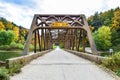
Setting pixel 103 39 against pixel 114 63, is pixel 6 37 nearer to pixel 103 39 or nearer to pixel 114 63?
pixel 103 39

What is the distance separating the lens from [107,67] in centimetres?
1304

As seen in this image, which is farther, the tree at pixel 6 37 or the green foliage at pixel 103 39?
the tree at pixel 6 37

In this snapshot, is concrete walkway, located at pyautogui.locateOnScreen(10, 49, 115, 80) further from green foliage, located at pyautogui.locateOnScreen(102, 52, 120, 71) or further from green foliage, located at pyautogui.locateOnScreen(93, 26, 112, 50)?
green foliage, located at pyautogui.locateOnScreen(93, 26, 112, 50)

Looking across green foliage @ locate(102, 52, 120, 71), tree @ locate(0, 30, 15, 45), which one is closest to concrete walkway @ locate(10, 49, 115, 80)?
green foliage @ locate(102, 52, 120, 71)

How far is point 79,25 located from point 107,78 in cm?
1852

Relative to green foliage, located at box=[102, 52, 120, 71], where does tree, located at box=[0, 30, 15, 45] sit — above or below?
above

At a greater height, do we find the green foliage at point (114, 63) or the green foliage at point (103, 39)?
the green foliage at point (103, 39)

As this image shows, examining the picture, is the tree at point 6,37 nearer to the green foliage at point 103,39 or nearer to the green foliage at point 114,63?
the green foliage at point 103,39

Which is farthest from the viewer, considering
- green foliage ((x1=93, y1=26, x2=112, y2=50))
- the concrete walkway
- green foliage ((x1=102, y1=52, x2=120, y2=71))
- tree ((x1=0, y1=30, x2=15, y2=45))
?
tree ((x1=0, y1=30, x2=15, y2=45))

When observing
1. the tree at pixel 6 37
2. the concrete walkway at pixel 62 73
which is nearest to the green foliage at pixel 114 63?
the concrete walkway at pixel 62 73

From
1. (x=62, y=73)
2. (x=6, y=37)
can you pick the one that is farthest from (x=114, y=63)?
(x=6, y=37)

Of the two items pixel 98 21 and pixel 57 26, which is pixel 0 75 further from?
pixel 98 21

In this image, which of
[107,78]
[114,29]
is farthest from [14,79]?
[114,29]

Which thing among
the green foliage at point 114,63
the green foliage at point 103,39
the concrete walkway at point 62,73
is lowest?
the concrete walkway at point 62,73
